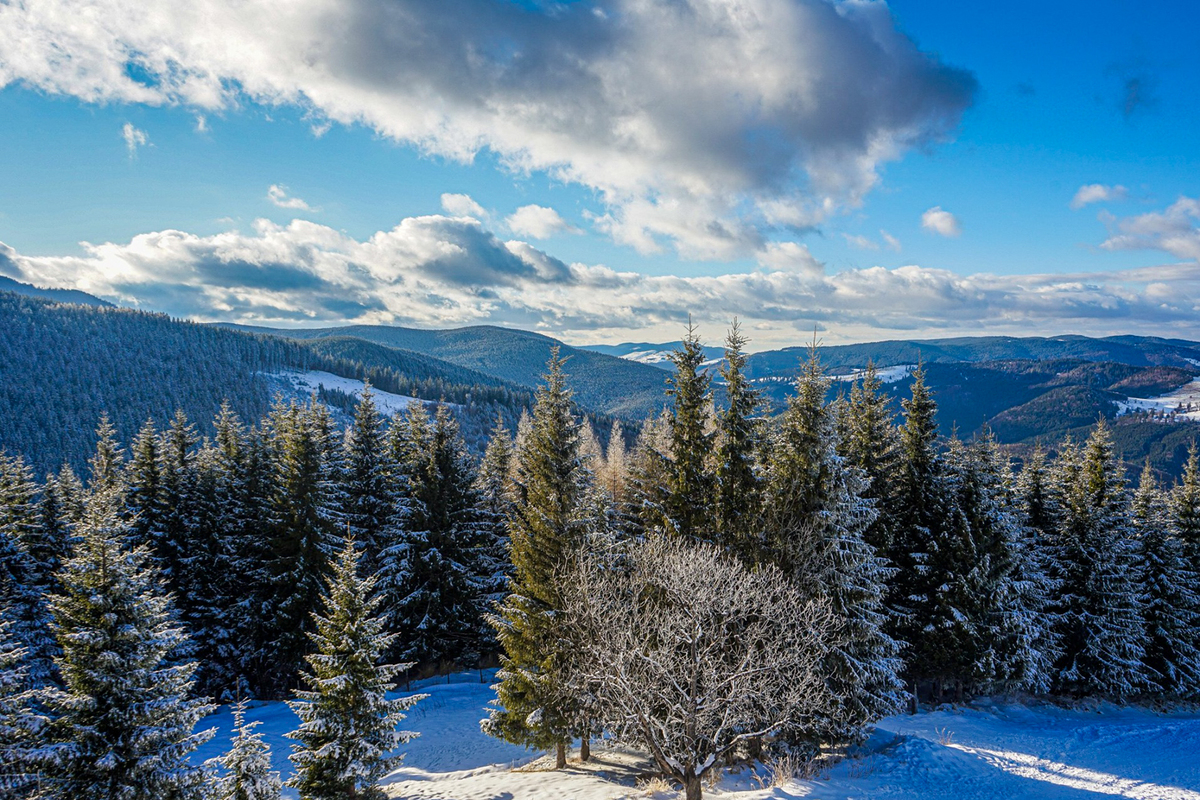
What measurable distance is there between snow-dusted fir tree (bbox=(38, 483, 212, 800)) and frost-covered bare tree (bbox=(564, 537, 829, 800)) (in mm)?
9845

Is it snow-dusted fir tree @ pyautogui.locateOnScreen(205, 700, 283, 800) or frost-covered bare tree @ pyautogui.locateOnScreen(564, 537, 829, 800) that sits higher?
frost-covered bare tree @ pyautogui.locateOnScreen(564, 537, 829, 800)

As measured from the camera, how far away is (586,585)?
1670cm

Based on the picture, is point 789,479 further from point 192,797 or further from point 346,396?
point 346,396

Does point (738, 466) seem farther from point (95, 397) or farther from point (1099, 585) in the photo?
point (95, 397)

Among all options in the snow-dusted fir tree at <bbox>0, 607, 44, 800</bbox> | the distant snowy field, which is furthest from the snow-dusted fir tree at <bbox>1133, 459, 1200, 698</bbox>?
the snow-dusted fir tree at <bbox>0, 607, 44, 800</bbox>

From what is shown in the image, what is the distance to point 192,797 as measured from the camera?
523 inches

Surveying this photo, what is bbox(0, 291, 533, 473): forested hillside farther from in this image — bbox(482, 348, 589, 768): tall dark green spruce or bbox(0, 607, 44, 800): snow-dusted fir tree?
bbox(0, 607, 44, 800): snow-dusted fir tree

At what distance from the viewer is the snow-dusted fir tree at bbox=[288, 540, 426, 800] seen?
1527 cm

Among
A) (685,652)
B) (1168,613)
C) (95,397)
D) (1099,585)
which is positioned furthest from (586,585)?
(95,397)

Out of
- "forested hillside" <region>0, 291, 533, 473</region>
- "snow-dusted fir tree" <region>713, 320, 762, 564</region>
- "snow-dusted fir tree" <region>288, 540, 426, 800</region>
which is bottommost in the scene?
"forested hillside" <region>0, 291, 533, 473</region>

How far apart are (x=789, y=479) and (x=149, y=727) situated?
20.4 meters

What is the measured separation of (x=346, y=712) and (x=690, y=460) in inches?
555

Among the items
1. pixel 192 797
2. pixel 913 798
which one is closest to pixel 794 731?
pixel 913 798

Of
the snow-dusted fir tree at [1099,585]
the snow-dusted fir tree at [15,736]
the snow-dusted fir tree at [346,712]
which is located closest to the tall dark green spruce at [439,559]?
the snow-dusted fir tree at [346,712]
